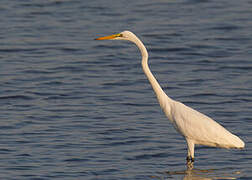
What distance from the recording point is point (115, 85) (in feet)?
60.6

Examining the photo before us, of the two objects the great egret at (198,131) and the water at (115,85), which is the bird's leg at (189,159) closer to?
the great egret at (198,131)

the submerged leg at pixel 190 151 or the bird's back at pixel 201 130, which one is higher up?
the bird's back at pixel 201 130

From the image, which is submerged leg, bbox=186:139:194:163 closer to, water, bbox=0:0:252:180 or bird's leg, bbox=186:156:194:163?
bird's leg, bbox=186:156:194:163

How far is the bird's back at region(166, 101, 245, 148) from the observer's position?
42.0 feet

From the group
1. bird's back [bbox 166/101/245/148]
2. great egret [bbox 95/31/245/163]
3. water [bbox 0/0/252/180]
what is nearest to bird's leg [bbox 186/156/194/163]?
great egret [bbox 95/31/245/163]

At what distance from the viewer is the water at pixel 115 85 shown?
42.4 ft

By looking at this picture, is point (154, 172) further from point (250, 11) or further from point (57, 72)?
point (250, 11)

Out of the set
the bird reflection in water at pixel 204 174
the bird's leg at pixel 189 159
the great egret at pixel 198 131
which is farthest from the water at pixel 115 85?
the great egret at pixel 198 131

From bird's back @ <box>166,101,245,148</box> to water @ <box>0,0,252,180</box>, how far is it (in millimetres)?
396

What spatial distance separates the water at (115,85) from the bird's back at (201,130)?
1.30 ft

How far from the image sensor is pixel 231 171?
12422mm

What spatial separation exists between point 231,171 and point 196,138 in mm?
984

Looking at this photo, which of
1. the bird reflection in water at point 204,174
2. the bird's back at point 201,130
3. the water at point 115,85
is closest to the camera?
the bird reflection in water at point 204,174

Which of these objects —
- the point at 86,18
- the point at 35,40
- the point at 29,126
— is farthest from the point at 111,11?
the point at 29,126
